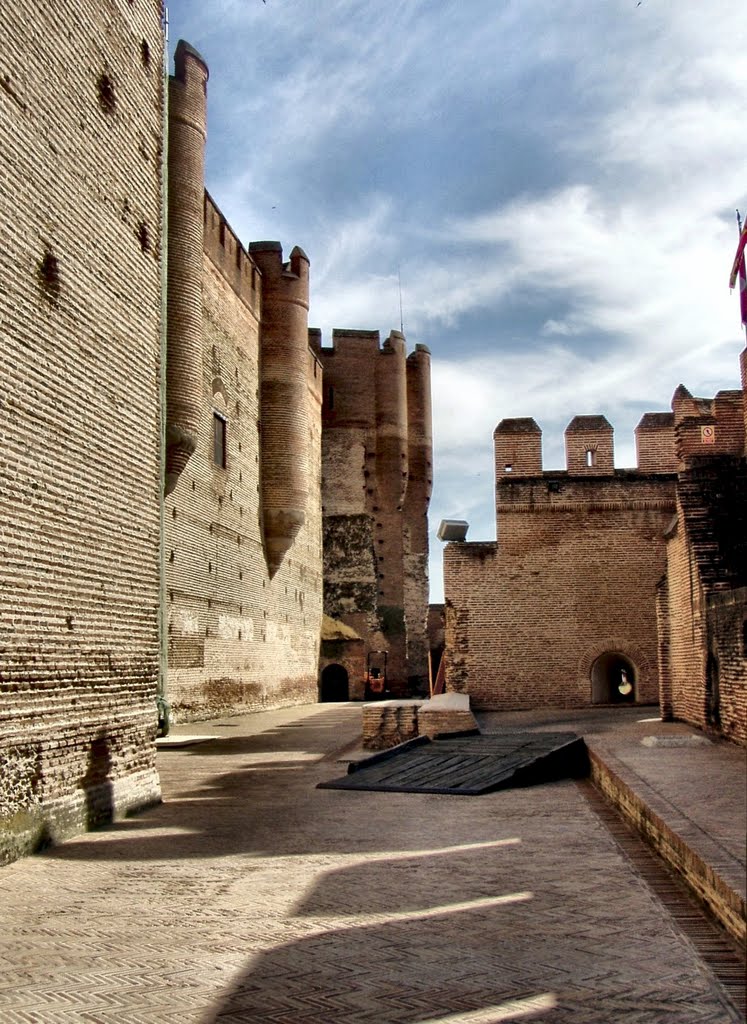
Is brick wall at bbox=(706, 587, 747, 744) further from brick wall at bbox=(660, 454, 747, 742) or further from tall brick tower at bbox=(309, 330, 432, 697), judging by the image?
tall brick tower at bbox=(309, 330, 432, 697)

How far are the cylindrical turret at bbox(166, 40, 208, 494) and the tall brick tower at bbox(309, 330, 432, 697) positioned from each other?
17127 mm

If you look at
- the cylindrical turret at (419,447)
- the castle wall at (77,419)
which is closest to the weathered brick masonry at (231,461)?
the cylindrical turret at (419,447)

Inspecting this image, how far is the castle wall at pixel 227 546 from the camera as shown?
20.4m

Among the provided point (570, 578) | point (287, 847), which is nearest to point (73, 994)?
point (287, 847)

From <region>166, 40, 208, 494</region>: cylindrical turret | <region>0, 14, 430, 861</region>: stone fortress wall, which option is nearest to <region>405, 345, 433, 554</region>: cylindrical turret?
<region>166, 40, 208, 494</region>: cylindrical turret

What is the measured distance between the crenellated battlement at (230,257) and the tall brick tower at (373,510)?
34.9ft

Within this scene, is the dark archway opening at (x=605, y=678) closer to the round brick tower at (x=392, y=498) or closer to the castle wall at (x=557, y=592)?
the castle wall at (x=557, y=592)

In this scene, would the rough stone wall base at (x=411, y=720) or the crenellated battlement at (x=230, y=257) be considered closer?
the rough stone wall base at (x=411, y=720)

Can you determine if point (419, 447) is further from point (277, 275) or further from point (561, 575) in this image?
point (561, 575)

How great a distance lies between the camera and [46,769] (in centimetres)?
732

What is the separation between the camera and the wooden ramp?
32.2 feet

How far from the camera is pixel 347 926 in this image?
500 cm

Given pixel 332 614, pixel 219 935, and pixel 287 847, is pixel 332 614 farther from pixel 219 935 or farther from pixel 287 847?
pixel 219 935

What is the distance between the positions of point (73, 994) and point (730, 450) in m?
12.4
